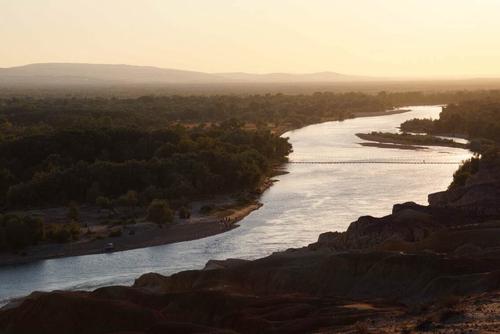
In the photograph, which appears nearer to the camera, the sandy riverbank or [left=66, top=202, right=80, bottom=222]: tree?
the sandy riverbank

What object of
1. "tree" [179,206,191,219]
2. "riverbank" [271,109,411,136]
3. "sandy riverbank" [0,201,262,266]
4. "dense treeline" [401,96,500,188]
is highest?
"dense treeline" [401,96,500,188]

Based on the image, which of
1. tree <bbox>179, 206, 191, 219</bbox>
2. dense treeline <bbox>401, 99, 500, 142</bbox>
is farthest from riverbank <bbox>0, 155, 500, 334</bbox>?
dense treeline <bbox>401, 99, 500, 142</bbox>

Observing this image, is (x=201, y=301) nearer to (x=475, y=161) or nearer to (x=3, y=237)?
(x=3, y=237)

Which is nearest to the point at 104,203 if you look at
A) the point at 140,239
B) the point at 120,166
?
the point at 120,166

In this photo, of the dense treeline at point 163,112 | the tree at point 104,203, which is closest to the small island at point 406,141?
the dense treeline at point 163,112

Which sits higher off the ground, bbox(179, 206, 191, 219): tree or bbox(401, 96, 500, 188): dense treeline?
bbox(401, 96, 500, 188): dense treeline

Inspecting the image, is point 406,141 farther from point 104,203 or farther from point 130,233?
point 130,233

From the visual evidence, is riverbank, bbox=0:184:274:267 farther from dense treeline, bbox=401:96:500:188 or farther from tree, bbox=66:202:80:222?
dense treeline, bbox=401:96:500:188

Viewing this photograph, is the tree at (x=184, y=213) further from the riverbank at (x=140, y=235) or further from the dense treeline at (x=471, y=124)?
the dense treeline at (x=471, y=124)
